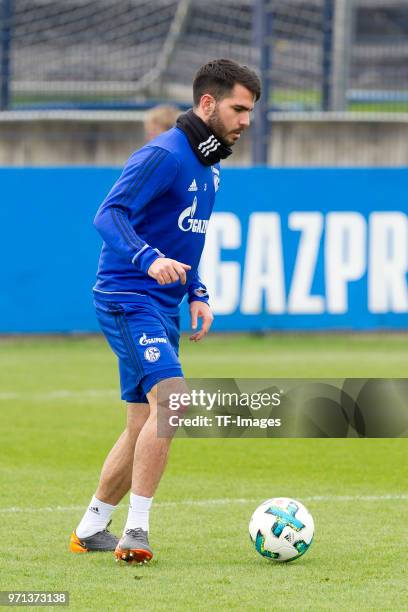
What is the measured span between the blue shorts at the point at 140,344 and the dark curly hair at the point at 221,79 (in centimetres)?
96

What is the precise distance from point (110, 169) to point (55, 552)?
958cm

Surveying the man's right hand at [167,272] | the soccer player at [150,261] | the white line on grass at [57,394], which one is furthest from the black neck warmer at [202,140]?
the white line on grass at [57,394]

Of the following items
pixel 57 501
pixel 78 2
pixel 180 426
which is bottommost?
pixel 57 501

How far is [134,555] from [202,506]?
1.58 meters

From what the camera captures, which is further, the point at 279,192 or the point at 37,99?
the point at 37,99

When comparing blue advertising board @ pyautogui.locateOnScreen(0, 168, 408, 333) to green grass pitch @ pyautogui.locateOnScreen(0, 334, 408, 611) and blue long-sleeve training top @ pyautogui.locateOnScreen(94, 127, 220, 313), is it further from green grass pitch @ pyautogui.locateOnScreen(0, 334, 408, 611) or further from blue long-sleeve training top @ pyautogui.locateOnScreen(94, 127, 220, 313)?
blue long-sleeve training top @ pyautogui.locateOnScreen(94, 127, 220, 313)

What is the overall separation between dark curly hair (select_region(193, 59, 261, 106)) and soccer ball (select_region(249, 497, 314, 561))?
1842 millimetres

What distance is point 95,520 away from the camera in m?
6.33

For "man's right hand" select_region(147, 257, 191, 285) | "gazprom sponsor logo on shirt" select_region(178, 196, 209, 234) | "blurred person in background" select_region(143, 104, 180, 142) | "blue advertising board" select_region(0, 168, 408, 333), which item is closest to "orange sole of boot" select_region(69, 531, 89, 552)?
"man's right hand" select_region(147, 257, 191, 285)

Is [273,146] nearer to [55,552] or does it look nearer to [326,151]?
[326,151]

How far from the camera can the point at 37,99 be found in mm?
19453

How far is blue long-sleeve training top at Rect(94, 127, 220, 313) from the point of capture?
5.91 metres

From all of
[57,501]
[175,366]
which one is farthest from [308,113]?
[175,366]

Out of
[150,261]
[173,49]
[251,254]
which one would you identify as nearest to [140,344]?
[150,261]
